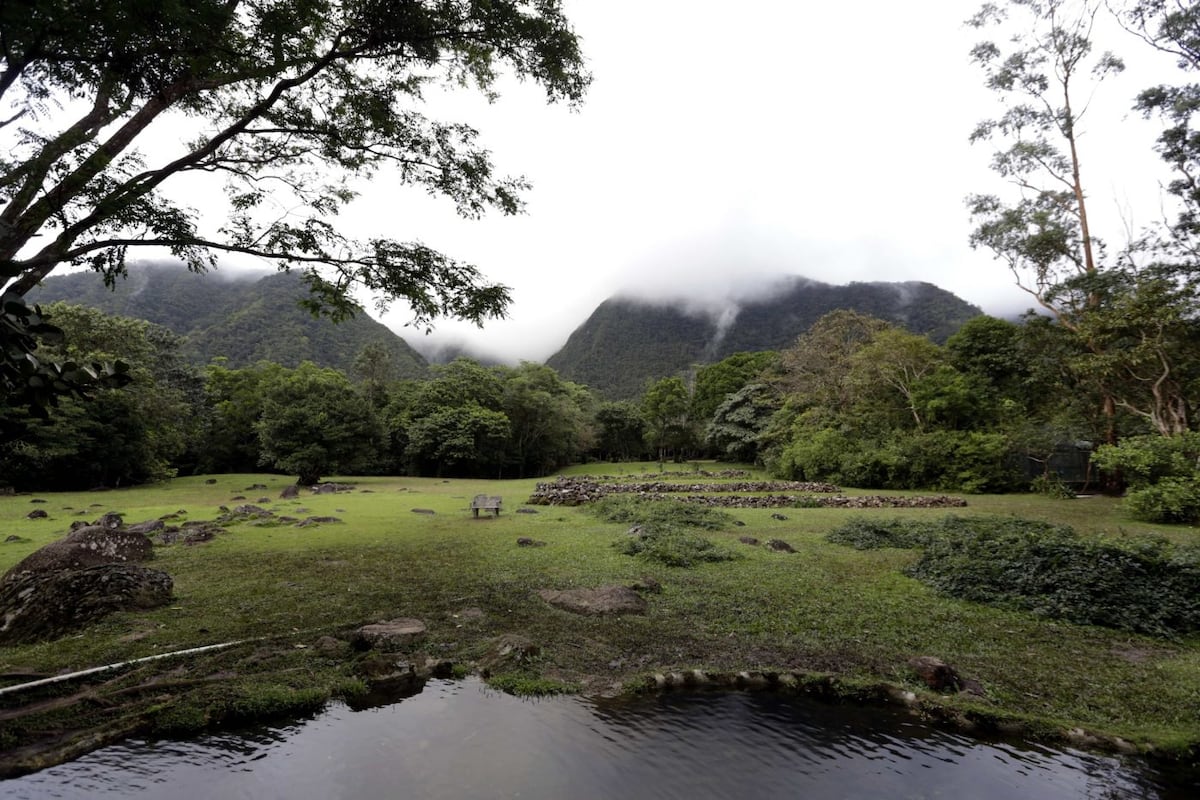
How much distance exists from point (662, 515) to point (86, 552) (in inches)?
465

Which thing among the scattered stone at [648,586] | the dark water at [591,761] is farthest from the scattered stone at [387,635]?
the scattered stone at [648,586]

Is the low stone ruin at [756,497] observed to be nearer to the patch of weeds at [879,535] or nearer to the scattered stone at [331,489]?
the patch of weeds at [879,535]

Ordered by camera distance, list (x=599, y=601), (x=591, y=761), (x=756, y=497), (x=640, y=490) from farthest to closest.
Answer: (x=640, y=490) < (x=756, y=497) < (x=599, y=601) < (x=591, y=761)

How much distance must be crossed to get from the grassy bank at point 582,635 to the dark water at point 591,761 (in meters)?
0.35

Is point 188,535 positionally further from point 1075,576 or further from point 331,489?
point 1075,576

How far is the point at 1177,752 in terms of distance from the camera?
393 centimetres

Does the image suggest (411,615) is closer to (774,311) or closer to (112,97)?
(112,97)

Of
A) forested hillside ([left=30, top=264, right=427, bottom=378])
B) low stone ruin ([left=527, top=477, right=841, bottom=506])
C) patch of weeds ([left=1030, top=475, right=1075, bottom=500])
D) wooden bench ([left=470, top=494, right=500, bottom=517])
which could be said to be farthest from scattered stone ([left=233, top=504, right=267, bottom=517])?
forested hillside ([left=30, top=264, right=427, bottom=378])

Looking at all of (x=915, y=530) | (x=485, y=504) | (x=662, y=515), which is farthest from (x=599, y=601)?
(x=485, y=504)

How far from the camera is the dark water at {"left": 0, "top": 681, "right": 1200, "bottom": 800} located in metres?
3.63

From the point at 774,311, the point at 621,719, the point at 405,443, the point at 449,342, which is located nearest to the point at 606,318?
the point at 774,311

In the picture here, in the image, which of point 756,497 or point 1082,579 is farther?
point 756,497

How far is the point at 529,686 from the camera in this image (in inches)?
197

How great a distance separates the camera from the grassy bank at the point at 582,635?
4551 mm
